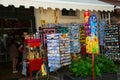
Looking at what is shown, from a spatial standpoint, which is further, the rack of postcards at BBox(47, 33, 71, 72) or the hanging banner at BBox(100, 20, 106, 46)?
the hanging banner at BBox(100, 20, 106, 46)

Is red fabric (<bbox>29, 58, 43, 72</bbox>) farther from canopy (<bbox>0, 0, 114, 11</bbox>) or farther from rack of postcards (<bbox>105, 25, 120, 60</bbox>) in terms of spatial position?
rack of postcards (<bbox>105, 25, 120, 60</bbox>)

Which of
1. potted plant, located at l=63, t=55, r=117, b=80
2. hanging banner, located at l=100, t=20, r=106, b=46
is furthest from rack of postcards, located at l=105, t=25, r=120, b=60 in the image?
potted plant, located at l=63, t=55, r=117, b=80

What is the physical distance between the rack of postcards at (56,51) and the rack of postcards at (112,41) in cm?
274

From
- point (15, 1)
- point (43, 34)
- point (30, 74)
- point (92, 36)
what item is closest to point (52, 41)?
point (43, 34)

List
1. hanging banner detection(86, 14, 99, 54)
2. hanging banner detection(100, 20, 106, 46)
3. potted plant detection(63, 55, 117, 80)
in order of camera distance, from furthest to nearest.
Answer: hanging banner detection(100, 20, 106, 46), potted plant detection(63, 55, 117, 80), hanging banner detection(86, 14, 99, 54)

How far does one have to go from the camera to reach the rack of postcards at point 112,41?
36.9 feet

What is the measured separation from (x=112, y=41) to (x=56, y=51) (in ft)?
10.9

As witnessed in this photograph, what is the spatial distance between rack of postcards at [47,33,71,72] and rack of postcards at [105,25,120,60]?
108 inches

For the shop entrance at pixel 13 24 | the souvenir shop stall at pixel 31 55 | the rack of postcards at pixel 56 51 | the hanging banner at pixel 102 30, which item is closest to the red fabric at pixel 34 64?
the souvenir shop stall at pixel 31 55

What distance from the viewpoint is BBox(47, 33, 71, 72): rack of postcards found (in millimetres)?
9688

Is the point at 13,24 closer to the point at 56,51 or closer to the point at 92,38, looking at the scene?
the point at 56,51

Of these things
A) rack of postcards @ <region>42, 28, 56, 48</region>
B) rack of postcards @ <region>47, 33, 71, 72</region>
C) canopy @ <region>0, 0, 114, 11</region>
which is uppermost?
canopy @ <region>0, 0, 114, 11</region>

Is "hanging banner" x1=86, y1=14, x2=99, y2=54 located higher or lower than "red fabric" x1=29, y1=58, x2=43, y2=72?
higher

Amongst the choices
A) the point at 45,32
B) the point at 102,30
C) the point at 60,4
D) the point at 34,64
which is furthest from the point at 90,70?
the point at 102,30
